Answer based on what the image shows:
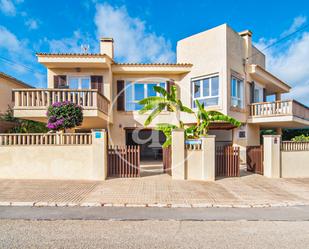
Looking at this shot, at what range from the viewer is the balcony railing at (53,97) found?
9.41 m

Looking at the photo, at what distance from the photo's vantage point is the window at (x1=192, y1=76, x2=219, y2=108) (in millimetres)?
11914

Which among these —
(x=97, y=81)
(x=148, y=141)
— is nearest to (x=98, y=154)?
(x=97, y=81)

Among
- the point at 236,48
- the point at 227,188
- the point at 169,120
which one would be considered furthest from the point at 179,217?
the point at 236,48

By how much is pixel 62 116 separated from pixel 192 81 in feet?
28.8

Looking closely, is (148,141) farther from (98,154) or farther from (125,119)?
(98,154)

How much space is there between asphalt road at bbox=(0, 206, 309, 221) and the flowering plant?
3483mm

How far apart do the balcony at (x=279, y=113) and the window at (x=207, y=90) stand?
3272 mm

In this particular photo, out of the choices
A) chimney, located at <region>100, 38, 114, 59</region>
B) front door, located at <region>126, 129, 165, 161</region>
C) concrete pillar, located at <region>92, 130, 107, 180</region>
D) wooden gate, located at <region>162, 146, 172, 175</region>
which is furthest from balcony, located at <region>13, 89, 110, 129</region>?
front door, located at <region>126, 129, 165, 161</region>

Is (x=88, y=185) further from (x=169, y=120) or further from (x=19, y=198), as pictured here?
(x=169, y=120)

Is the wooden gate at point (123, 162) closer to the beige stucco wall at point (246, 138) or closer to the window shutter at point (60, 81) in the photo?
the window shutter at point (60, 81)

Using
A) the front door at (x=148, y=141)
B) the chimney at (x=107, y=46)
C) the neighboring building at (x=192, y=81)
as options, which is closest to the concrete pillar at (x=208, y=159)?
the neighboring building at (x=192, y=81)

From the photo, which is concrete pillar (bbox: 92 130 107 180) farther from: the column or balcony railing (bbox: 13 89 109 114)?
balcony railing (bbox: 13 89 109 114)

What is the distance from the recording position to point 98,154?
7.87m

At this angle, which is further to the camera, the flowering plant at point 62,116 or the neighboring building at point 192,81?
the neighboring building at point 192,81
